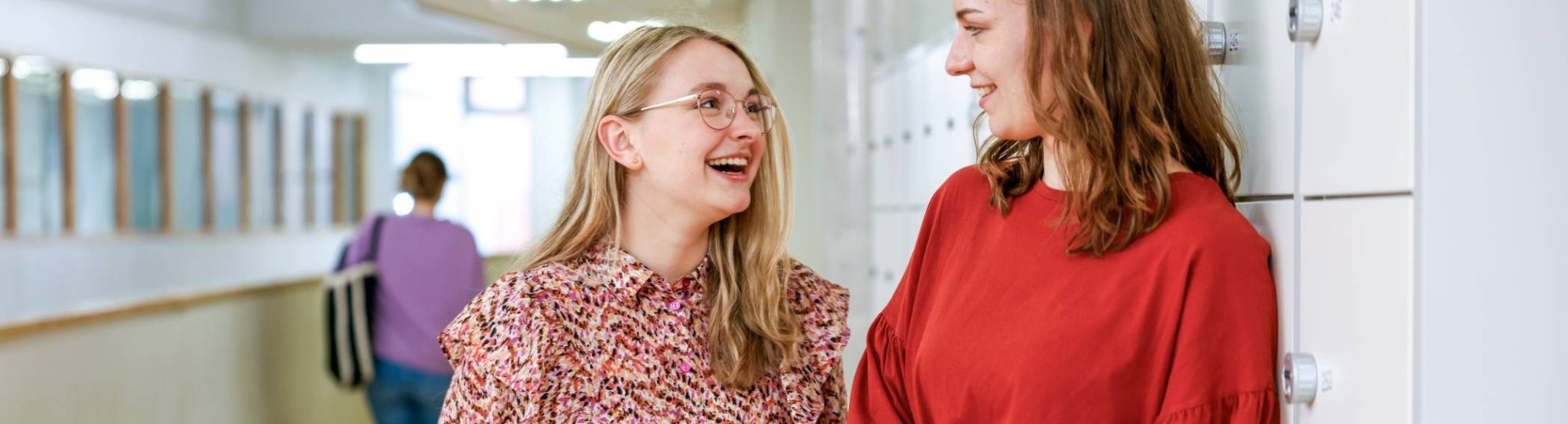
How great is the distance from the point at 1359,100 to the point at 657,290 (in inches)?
37.0

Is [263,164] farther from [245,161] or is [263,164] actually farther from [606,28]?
[606,28]

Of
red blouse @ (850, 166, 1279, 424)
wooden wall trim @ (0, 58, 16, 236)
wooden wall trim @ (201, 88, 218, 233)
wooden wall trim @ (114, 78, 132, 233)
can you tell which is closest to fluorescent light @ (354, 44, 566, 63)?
wooden wall trim @ (201, 88, 218, 233)

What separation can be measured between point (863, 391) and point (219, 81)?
35.4 feet

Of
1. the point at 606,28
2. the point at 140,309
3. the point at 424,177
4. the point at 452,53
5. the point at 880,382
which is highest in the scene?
the point at 452,53

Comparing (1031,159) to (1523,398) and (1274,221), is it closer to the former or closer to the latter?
(1274,221)

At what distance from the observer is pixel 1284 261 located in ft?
4.27

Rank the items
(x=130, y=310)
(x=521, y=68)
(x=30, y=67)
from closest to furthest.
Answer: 1. (x=130, y=310)
2. (x=30, y=67)
3. (x=521, y=68)

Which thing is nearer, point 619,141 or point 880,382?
point 880,382

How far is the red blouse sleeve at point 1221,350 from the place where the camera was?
123cm

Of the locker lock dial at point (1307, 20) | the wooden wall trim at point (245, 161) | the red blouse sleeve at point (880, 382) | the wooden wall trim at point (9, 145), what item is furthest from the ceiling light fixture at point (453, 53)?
the locker lock dial at point (1307, 20)

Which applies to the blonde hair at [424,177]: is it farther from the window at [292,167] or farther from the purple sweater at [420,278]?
the window at [292,167]

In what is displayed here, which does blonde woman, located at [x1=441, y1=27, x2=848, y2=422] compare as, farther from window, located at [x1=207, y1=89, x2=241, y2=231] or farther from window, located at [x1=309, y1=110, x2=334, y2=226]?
window, located at [x1=309, y1=110, x2=334, y2=226]

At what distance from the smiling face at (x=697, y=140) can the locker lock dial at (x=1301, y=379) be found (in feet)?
2.40

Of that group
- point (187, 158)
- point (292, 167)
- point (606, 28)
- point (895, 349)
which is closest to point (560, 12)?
point (606, 28)
